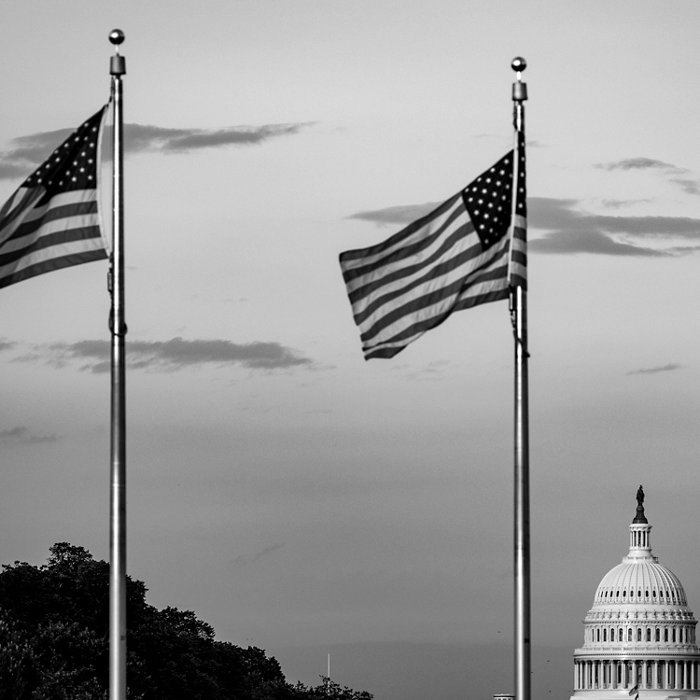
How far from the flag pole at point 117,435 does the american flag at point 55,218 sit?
409 mm

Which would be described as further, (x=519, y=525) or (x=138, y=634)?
(x=138, y=634)

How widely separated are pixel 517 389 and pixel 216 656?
124m

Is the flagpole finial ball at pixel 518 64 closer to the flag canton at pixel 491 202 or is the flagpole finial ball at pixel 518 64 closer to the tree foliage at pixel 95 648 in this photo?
the flag canton at pixel 491 202

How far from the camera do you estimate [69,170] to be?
159 ft

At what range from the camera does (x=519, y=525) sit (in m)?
47.5

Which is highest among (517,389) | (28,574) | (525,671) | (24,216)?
(28,574)

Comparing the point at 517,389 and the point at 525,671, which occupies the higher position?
the point at 517,389

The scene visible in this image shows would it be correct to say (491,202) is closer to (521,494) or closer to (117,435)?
(521,494)

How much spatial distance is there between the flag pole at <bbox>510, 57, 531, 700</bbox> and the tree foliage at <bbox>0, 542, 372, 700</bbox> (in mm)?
72497

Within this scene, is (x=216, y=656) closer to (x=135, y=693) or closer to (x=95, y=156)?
(x=135, y=693)

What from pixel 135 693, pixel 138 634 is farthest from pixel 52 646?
pixel 138 634

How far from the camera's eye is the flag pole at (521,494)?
47.5 meters

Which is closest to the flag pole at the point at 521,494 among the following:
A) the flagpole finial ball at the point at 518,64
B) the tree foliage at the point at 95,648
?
the flagpole finial ball at the point at 518,64

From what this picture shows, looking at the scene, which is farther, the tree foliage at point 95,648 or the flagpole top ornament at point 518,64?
the tree foliage at point 95,648
